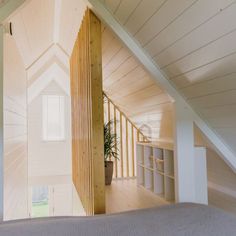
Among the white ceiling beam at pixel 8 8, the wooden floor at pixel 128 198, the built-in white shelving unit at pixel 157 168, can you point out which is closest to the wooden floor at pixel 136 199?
the wooden floor at pixel 128 198

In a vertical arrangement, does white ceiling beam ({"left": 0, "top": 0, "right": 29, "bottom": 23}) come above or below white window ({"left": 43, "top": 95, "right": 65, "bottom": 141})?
above

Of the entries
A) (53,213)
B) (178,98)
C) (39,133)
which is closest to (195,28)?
(178,98)

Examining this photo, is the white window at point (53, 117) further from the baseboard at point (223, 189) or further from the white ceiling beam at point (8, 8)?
the white ceiling beam at point (8, 8)

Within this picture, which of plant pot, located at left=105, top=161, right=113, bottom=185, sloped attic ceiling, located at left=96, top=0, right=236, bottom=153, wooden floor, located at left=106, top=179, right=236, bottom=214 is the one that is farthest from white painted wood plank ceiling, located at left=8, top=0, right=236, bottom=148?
plant pot, located at left=105, top=161, right=113, bottom=185

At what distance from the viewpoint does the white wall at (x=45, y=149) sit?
609 cm

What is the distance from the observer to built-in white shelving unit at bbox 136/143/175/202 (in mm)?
3133

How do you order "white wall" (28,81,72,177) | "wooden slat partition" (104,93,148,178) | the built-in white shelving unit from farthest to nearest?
"white wall" (28,81,72,177), "wooden slat partition" (104,93,148,178), the built-in white shelving unit

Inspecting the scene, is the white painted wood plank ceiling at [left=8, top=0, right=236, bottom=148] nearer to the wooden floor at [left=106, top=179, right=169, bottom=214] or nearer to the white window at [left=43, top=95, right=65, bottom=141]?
the wooden floor at [left=106, top=179, right=169, bottom=214]

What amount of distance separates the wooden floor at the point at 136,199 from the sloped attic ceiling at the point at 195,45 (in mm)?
857

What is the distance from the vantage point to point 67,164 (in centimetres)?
637

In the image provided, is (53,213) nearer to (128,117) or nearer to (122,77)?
(128,117)

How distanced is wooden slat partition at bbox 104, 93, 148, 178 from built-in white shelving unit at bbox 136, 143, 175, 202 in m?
0.64

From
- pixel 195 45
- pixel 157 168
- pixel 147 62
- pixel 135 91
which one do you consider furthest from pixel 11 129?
pixel 157 168

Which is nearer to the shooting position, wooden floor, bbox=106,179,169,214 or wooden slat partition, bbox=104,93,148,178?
wooden floor, bbox=106,179,169,214
